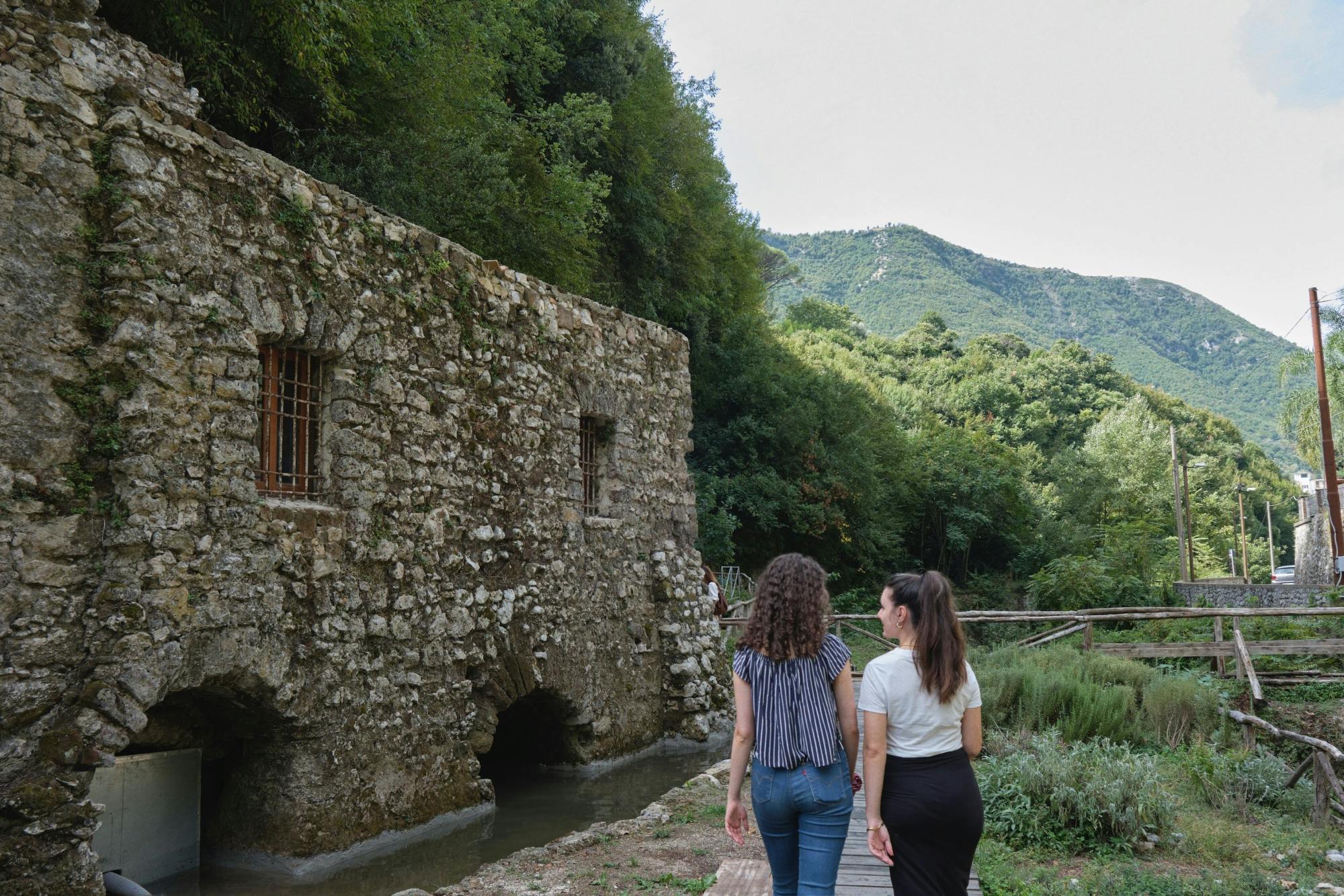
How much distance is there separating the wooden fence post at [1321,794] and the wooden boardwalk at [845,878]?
363 centimetres

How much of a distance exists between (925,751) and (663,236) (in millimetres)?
14994

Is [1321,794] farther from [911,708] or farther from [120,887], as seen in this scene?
[120,887]

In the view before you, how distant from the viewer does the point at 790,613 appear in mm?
3605

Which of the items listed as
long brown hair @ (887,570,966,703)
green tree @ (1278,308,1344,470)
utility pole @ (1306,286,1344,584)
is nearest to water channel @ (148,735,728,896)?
long brown hair @ (887,570,966,703)

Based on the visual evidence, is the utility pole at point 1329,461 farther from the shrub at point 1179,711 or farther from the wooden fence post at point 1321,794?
the wooden fence post at point 1321,794

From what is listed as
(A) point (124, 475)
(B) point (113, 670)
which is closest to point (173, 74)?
(A) point (124, 475)

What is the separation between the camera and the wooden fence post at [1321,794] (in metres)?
6.98

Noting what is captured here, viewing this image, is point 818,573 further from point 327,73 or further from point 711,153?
point 711,153

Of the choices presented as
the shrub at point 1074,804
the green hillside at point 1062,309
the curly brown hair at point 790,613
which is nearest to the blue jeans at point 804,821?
the curly brown hair at point 790,613

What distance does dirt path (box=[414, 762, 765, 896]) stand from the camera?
17.9ft

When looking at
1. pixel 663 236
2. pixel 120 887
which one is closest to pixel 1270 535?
pixel 663 236

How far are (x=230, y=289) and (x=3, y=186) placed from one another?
1.32m

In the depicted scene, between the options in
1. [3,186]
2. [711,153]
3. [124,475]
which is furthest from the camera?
[711,153]

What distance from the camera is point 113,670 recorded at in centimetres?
498
